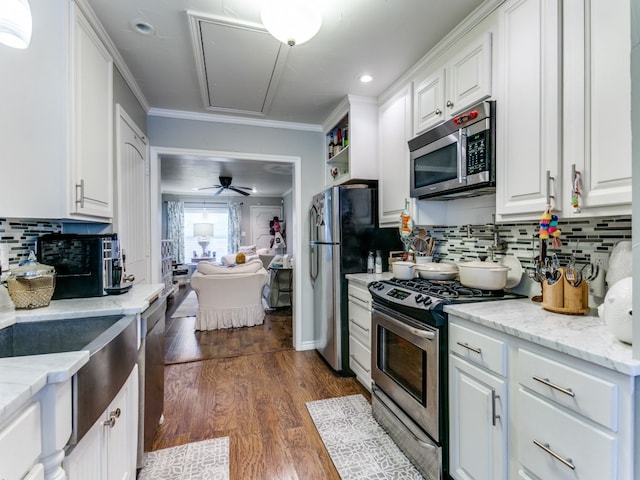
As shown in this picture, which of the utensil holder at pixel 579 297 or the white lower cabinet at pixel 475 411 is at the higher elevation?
the utensil holder at pixel 579 297

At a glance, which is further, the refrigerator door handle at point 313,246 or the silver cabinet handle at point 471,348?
the refrigerator door handle at point 313,246

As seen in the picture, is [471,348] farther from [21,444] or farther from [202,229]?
[202,229]

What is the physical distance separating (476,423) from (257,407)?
4.98ft

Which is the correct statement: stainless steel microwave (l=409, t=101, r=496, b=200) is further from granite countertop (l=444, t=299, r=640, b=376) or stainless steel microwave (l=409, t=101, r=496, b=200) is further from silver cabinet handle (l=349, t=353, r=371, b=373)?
silver cabinet handle (l=349, t=353, r=371, b=373)

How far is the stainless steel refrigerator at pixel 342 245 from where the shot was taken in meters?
2.72

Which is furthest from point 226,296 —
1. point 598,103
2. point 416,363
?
point 598,103

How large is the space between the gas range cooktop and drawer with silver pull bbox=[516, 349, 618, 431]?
44 centimetres

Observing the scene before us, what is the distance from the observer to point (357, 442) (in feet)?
6.18

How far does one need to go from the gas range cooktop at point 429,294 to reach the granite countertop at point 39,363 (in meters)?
1.35

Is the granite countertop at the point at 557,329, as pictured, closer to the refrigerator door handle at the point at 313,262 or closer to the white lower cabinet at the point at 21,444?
the white lower cabinet at the point at 21,444

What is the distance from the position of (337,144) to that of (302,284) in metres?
1.52

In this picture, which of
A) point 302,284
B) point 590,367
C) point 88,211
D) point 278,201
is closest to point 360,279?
point 302,284

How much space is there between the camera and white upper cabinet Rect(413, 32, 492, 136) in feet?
5.54

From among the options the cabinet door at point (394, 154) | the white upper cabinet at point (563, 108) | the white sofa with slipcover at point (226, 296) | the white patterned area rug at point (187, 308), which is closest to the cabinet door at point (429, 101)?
the cabinet door at point (394, 154)
